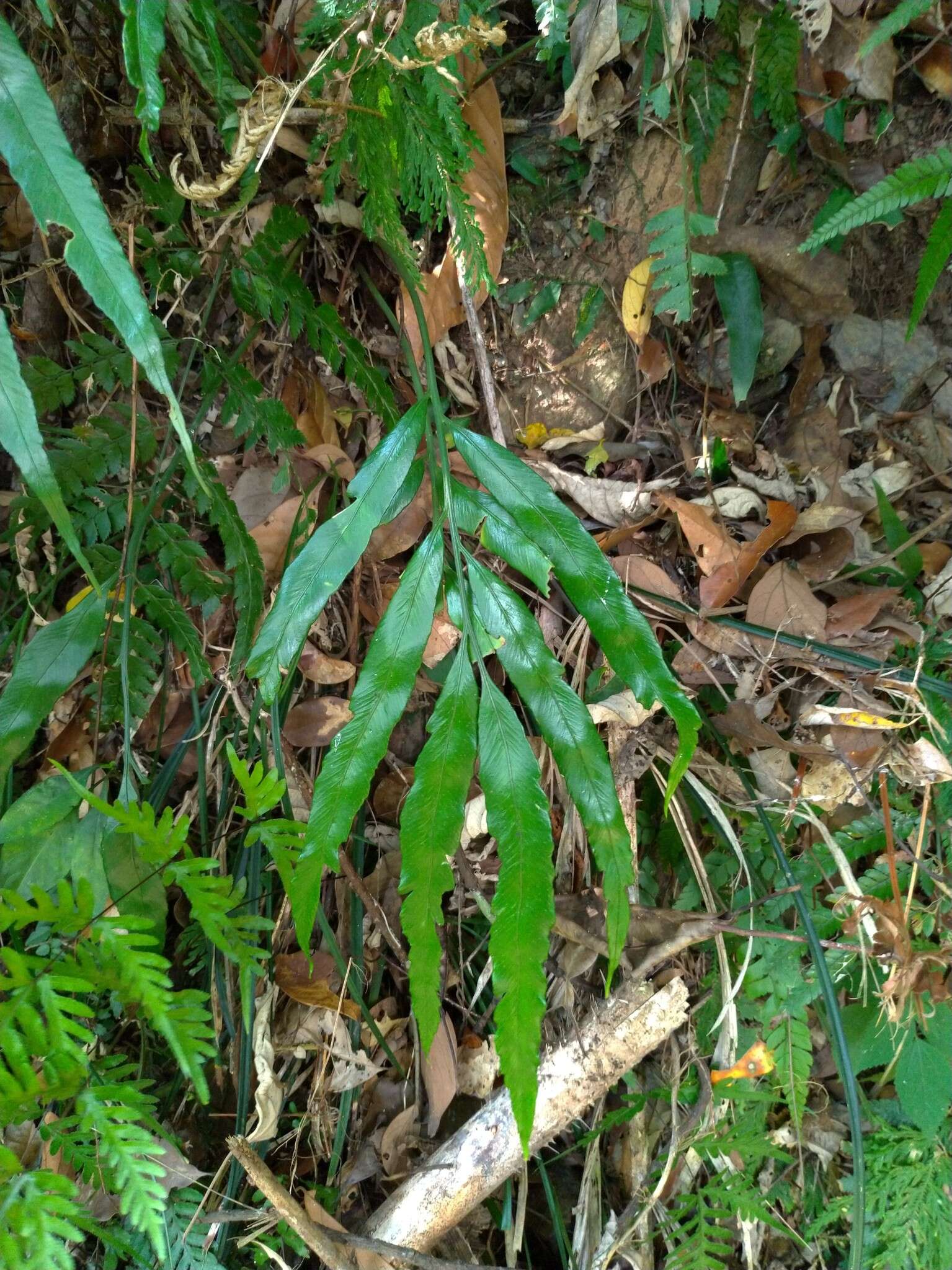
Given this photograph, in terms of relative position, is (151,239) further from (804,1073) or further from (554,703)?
(804,1073)

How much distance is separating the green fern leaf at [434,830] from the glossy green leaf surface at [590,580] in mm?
153

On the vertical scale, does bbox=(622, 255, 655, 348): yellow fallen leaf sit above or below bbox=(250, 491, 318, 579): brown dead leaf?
above

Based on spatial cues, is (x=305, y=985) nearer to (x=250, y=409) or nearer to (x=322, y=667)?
(x=322, y=667)

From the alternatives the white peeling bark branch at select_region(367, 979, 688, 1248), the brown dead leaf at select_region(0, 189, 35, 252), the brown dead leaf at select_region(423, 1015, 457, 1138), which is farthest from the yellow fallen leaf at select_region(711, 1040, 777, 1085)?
the brown dead leaf at select_region(0, 189, 35, 252)

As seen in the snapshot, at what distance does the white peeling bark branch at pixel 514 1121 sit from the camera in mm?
1004

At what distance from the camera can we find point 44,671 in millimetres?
912

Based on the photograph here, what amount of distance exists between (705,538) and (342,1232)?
1.01 m

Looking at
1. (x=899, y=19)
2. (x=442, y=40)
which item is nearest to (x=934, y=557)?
(x=899, y=19)

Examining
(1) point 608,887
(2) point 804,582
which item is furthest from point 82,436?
(2) point 804,582

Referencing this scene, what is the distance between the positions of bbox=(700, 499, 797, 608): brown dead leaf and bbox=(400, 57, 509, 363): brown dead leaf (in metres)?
0.52

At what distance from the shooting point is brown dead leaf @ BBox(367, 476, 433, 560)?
115cm

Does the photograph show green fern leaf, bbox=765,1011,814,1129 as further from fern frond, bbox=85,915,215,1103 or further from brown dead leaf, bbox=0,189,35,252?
brown dead leaf, bbox=0,189,35,252

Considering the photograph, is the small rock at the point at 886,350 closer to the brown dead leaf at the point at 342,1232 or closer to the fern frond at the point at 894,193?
the fern frond at the point at 894,193

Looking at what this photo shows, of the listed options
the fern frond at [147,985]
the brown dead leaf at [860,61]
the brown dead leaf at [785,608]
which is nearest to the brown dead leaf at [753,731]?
the brown dead leaf at [785,608]
